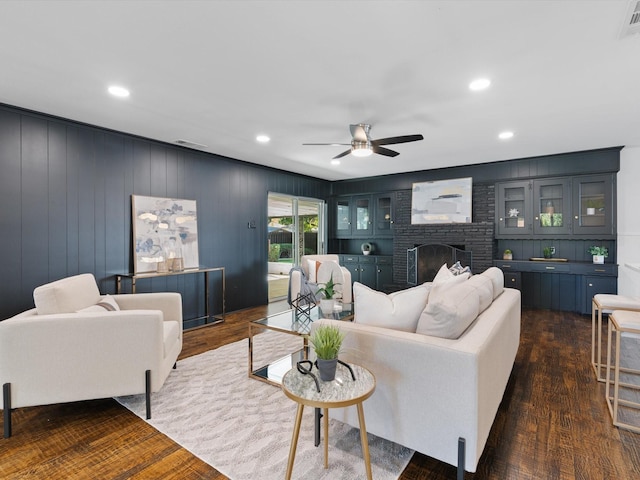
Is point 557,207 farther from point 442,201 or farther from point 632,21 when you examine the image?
point 632,21

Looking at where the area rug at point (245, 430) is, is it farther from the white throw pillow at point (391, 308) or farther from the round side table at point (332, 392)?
the white throw pillow at point (391, 308)

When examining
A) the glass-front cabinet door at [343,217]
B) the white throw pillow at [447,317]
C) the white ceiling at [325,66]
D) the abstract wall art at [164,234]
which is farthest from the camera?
the glass-front cabinet door at [343,217]

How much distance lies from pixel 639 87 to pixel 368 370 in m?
3.33

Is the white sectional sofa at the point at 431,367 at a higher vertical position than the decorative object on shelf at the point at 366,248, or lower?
lower

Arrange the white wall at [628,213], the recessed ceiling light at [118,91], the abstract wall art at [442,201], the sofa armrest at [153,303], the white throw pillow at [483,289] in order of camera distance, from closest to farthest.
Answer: the white throw pillow at [483,289] < the recessed ceiling light at [118,91] < the sofa armrest at [153,303] < the white wall at [628,213] < the abstract wall art at [442,201]

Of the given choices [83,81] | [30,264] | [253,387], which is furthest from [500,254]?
[30,264]

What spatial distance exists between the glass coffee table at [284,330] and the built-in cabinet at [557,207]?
12.6 ft

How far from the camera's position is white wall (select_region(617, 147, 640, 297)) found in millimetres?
4691

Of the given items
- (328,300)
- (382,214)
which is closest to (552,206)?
(382,214)

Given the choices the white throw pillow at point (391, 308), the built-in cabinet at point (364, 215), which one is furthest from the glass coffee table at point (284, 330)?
the built-in cabinet at point (364, 215)

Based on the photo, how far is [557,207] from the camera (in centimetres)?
532

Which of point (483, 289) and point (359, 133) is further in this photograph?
point (359, 133)

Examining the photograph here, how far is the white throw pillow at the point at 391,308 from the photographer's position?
1.90 meters

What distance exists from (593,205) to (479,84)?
12.2 ft
